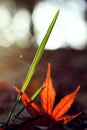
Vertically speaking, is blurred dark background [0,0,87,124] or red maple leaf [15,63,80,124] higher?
red maple leaf [15,63,80,124]

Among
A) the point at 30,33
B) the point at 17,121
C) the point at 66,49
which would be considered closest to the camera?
the point at 17,121

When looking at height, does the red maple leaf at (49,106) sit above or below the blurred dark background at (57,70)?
above

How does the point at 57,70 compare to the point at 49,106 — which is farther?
the point at 57,70

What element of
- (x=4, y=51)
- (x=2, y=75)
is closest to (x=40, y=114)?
(x=2, y=75)

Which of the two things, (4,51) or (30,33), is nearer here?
(4,51)

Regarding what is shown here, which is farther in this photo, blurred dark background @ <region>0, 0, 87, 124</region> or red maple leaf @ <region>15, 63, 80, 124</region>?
blurred dark background @ <region>0, 0, 87, 124</region>

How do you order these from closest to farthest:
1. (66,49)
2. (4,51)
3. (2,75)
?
1. (2,75)
2. (4,51)
3. (66,49)

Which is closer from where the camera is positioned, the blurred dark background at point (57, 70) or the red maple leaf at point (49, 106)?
the red maple leaf at point (49, 106)

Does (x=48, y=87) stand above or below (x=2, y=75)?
above

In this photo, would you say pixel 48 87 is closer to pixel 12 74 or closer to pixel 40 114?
pixel 40 114
